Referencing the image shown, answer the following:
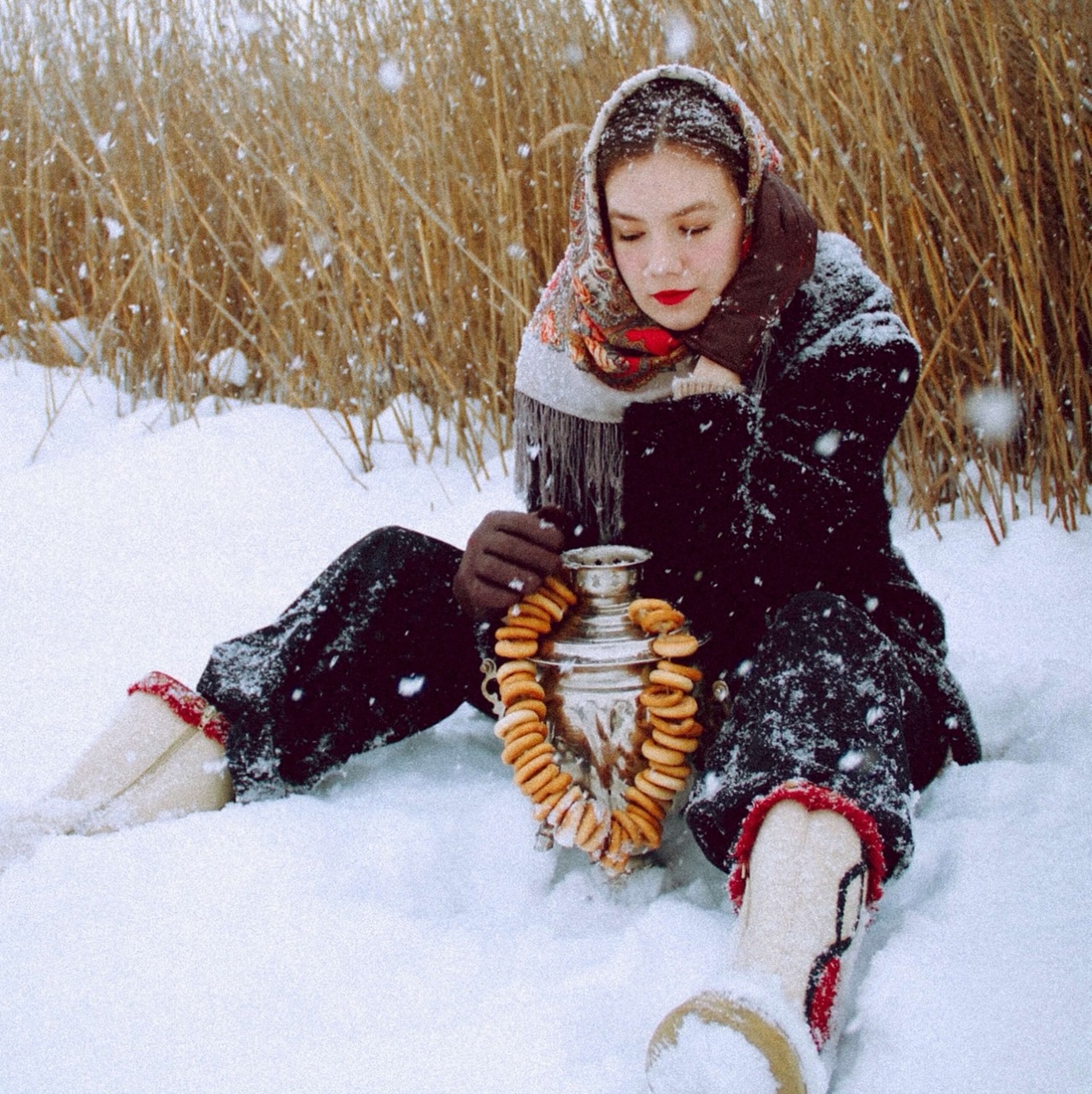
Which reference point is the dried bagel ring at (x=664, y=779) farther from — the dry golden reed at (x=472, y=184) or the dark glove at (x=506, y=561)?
the dry golden reed at (x=472, y=184)

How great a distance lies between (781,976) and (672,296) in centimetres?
70

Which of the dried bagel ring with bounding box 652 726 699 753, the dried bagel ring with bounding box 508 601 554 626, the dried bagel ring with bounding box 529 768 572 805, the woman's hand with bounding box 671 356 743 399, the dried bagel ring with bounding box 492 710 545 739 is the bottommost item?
the dried bagel ring with bounding box 529 768 572 805

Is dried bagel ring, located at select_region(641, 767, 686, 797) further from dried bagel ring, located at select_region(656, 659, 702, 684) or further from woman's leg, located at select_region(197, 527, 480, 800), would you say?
woman's leg, located at select_region(197, 527, 480, 800)

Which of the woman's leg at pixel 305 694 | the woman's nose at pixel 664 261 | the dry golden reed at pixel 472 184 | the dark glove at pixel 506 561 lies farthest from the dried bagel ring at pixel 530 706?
the dry golden reed at pixel 472 184

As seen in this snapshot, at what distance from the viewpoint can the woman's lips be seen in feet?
3.65

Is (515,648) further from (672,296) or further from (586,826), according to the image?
(672,296)

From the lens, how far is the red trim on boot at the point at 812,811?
855 mm

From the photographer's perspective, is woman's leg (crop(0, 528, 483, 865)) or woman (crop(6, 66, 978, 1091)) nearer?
woman (crop(6, 66, 978, 1091))

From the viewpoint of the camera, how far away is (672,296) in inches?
44.0

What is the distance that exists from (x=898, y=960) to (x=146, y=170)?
2.80 metres

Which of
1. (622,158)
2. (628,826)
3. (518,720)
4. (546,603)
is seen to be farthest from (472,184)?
(628,826)

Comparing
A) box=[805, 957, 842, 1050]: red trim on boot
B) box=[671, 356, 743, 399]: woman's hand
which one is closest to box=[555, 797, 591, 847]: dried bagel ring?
box=[805, 957, 842, 1050]: red trim on boot

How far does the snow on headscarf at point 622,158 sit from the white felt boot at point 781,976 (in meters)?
0.56

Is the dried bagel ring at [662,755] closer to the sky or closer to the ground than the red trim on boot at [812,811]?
closer to the ground
